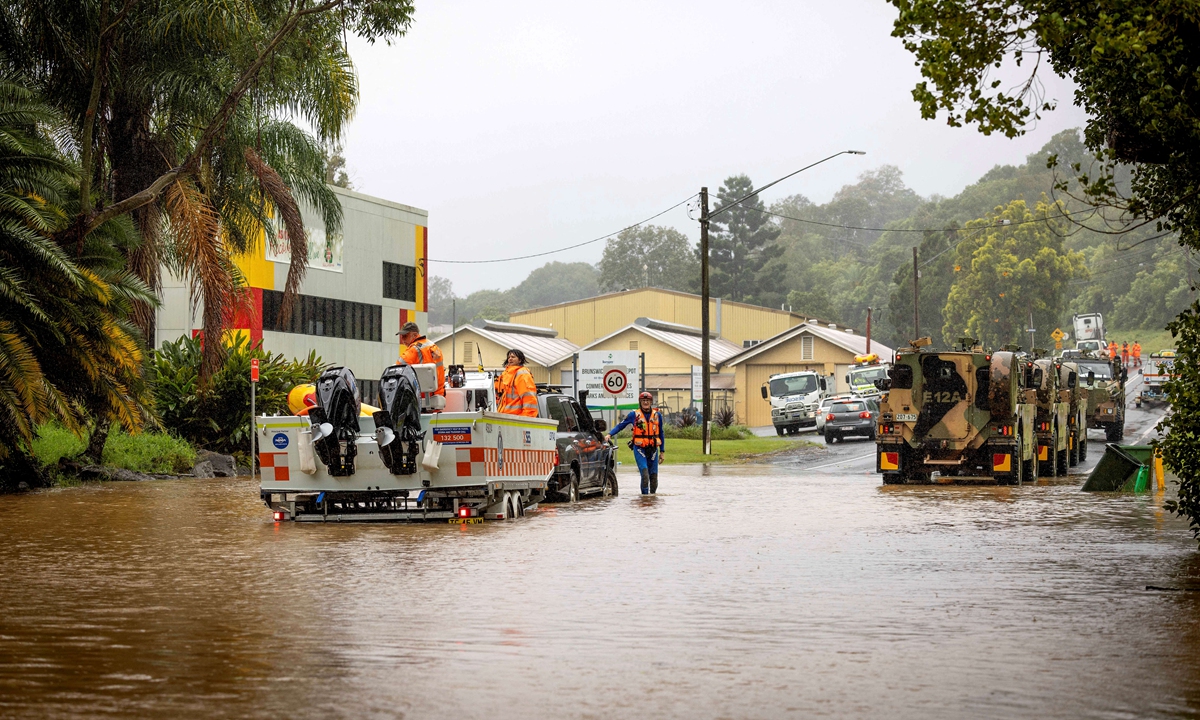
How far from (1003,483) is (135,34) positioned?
688 inches

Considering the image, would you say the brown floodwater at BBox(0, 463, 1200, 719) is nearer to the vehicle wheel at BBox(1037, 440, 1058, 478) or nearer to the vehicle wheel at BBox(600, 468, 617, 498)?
the vehicle wheel at BBox(600, 468, 617, 498)

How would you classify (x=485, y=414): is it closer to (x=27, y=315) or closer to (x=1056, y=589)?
(x=1056, y=589)

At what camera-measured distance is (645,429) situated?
71.9 feet

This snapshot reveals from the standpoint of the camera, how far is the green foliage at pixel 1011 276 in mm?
90625

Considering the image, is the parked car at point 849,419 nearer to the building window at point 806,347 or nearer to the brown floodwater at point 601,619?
the brown floodwater at point 601,619

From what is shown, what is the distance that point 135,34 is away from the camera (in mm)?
26438

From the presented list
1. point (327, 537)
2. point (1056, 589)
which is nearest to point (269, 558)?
point (327, 537)

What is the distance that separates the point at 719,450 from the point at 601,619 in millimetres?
30628

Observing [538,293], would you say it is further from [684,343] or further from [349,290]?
[349,290]

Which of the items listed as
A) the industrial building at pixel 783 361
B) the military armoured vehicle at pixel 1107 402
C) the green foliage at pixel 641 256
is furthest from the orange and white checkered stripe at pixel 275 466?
the green foliage at pixel 641 256

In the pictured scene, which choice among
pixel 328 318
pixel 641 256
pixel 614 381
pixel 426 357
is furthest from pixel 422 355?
pixel 641 256

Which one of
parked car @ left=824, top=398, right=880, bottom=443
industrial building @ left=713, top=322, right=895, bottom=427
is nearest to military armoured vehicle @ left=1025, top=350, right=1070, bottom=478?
parked car @ left=824, top=398, right=880, bottom=443

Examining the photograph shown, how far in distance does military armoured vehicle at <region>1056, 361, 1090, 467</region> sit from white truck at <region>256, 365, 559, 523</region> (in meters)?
17.0

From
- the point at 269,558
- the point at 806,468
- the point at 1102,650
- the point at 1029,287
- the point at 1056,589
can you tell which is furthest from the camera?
the point at 1029,287
